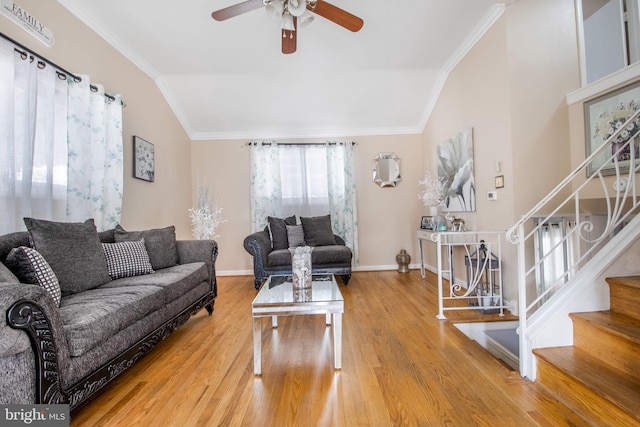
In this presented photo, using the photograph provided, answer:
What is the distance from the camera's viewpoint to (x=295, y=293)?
6.84 feet

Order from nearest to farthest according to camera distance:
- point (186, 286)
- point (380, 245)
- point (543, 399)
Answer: point (543, 399)
point (186, 286)
point (380, 245)

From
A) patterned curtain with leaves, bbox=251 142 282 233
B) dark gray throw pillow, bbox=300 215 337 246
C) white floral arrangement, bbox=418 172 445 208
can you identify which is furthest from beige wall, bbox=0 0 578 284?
dark gray throw pillow, bbox=300 215 337 246

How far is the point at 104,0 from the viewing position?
2.64m

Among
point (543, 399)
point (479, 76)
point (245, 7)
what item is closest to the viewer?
point (543, 399)

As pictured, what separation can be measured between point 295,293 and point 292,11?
1998 millimetres

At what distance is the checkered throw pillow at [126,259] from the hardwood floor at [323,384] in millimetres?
633

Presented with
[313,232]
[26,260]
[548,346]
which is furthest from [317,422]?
[313,232]

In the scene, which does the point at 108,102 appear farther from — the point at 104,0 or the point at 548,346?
the point at 548,346

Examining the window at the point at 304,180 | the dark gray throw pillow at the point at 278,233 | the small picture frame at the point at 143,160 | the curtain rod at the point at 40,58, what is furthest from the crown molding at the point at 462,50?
the small picture frame at the point at 143,160

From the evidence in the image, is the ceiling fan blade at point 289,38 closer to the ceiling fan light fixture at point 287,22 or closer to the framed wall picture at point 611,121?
the ceiling fan light fixture at point 287,22

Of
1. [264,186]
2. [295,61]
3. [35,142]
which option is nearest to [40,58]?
[35,142]

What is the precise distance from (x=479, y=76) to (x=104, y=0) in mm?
3656

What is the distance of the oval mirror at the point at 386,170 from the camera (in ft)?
16.8

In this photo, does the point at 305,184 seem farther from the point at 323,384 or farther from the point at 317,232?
the point at 323,384
